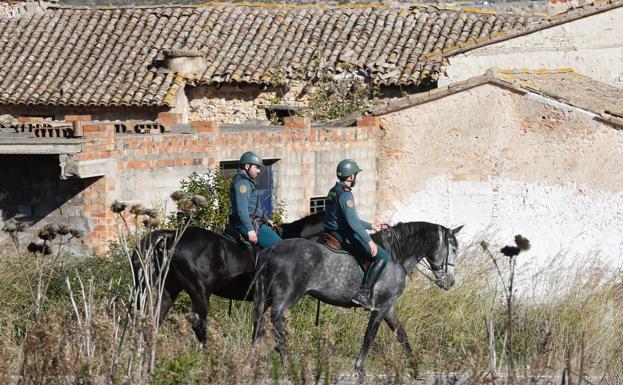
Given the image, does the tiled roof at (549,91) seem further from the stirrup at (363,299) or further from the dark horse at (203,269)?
the dark horse at (203,269)

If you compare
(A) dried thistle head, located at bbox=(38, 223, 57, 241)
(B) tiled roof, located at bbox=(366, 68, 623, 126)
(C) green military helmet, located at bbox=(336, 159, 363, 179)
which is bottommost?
(A) dried thistle head, located at bbox=(38, 223, 57, 241)

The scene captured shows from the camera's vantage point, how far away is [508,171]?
21375mm

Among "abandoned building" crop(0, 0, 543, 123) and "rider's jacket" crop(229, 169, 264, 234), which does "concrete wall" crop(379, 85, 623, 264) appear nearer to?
"abandoned building" crop(0, 0, 543, 123)

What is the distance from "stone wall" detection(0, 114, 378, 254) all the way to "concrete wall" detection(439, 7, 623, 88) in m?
6.25

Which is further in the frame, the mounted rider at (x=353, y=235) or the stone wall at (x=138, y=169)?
the stone wall at (x=138, y=169)

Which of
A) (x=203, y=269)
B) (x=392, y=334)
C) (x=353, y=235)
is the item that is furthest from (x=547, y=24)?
(x=203, y=269)

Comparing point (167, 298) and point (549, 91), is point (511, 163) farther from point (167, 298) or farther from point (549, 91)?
point (167, 298)

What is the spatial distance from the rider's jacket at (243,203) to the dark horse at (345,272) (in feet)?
2.35

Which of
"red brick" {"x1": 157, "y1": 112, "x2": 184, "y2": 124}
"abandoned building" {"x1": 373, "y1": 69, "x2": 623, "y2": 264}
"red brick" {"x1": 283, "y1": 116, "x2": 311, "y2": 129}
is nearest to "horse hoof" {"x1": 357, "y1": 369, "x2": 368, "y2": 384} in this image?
"abandoned building" {"x1": 373, "y1": 69, "x2": 623, "y2": 264}

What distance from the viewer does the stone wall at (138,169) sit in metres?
16.5

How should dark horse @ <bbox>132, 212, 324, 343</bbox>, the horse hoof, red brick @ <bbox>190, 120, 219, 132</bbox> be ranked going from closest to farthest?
the horse hoof
dark horse @ <bbox>132, 212, 324, 343</bbox>
red brick @ <bbox>190, 120, 219, 132</bbox>

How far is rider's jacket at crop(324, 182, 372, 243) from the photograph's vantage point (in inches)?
482

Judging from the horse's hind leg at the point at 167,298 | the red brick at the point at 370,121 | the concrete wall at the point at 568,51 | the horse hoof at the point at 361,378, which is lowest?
the horse hoof at the point at 361,378

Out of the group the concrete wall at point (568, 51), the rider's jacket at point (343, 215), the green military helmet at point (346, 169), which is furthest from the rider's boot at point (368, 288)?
the concrete wall at point (568, 51)
